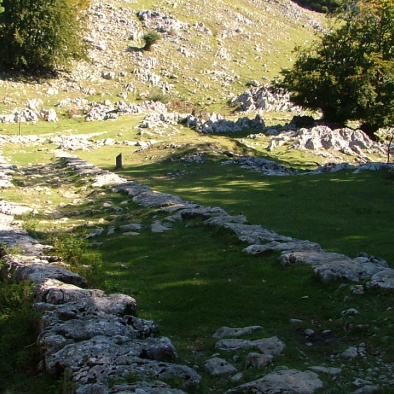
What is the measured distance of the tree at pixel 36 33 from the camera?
55.4 meters

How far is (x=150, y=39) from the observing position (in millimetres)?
71562

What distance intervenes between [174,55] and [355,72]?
38731mm

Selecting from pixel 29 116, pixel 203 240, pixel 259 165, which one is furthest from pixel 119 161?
pixel 29 116

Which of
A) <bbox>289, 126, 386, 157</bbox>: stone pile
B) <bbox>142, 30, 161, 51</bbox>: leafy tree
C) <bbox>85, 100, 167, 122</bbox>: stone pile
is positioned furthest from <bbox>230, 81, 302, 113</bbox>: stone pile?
<bbox>289, 126, 386, 157</bbox>: stone pile

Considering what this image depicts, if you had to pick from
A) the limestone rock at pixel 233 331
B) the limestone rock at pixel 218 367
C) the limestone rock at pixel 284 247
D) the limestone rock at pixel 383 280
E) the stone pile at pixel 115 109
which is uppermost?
the stone pile at pixel 115 109

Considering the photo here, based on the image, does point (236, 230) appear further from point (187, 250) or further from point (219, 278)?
point (219, 278)

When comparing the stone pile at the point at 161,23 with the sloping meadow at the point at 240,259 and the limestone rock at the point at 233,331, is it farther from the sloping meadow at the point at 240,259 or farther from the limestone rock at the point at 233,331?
the limestone rock at the point at 233,331

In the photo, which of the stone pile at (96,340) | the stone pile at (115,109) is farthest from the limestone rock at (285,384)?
the stone pile at (115,109)

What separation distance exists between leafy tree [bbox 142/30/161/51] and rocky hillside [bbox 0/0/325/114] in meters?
0.92

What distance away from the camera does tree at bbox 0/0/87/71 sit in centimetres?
5541

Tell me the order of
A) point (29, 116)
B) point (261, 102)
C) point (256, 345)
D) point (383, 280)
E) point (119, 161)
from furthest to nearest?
point (261, 102), point (29, 116), point (119, 161), point (383, 280), point (256, 345)

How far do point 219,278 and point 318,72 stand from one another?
37.1 metres

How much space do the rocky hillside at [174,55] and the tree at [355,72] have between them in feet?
62.4

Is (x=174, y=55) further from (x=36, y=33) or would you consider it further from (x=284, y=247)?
(x=284, y=247)
